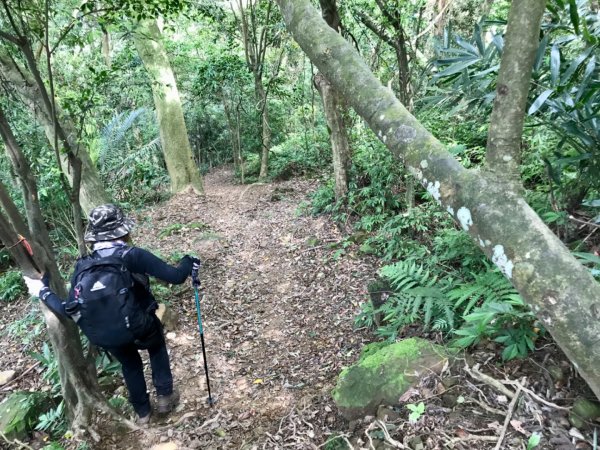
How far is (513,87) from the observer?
1770 millimetres

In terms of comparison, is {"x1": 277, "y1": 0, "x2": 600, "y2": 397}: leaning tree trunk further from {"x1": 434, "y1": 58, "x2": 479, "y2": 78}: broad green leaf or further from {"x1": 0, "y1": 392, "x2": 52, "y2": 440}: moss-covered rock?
{"x1": 0, "y1": 392, "x2": 52, "y2": 440}: moss-covered rock

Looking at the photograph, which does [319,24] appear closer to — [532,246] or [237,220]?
[532,246]

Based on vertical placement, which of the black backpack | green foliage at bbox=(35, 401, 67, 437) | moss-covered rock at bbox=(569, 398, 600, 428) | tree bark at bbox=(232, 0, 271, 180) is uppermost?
tree bark at bbox=(232, 0, 271, 180)

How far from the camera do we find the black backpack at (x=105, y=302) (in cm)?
292

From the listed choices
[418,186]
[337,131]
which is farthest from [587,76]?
[337,131]

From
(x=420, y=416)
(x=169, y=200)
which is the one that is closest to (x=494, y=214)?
(x=420, y=416)

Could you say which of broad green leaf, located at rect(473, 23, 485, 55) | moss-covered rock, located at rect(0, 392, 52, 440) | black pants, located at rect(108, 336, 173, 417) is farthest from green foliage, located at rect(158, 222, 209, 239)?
broad green leaf, located at rect(473, 23, 485, 55)

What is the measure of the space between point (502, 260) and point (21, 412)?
4350 millimetres

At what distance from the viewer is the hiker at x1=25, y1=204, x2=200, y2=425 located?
2.95 meters

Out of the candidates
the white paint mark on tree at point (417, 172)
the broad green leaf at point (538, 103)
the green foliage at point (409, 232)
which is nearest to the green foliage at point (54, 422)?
the white paint mark on tree at point (417, 172)

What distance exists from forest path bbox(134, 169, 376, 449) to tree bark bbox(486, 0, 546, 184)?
7.53 ft

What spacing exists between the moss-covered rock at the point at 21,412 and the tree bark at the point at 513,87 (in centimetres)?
445

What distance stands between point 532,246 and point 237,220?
25.2ft

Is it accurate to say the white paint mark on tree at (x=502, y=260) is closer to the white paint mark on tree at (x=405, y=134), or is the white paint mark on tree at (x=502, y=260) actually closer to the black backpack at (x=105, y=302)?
the white paint mark on tree at (x=405, y=134)
